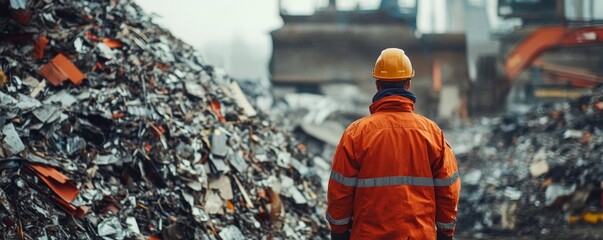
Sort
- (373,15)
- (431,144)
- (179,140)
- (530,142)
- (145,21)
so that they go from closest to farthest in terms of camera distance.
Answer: (431,144), (179,140), (145,21), (530,142), (373,15)

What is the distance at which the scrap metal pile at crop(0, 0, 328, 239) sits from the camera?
208 inches

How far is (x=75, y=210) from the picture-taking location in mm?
5211

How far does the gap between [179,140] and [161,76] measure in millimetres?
845

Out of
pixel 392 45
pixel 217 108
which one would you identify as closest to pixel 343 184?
pixel 217 108

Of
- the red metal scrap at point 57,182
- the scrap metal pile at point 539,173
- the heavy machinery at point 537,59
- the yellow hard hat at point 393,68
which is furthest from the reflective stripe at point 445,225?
Result: the heavy machinery at point 537,59

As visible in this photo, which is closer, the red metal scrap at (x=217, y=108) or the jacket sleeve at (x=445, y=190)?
the jacket sleeve at (x=445, y=190)

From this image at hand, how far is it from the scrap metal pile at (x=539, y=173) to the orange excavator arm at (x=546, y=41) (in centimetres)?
141

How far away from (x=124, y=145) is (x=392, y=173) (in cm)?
289

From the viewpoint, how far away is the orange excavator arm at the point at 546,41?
44.7 feet

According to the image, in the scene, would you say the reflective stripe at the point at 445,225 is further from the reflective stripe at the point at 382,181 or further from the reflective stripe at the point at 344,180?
the reflective stripe at the point at 344,180

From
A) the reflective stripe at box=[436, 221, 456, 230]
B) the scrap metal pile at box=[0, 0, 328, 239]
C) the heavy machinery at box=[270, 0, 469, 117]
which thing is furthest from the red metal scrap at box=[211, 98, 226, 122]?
the heavy machinery at box=[270, 0, 469, 117]

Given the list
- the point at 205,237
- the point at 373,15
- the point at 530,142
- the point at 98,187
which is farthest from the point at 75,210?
the point at 373,15

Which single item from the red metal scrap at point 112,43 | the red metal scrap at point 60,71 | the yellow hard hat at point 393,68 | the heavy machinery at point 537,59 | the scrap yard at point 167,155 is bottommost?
the heavy machinery at point 537,59

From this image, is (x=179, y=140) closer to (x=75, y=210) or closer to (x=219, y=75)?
(x=75, y=210)
